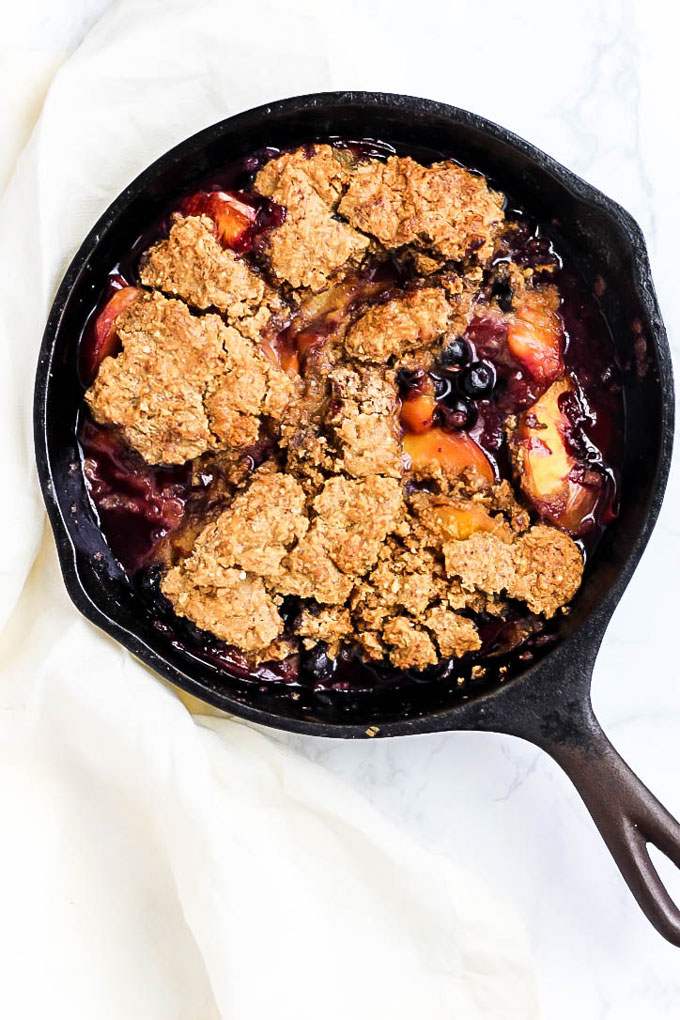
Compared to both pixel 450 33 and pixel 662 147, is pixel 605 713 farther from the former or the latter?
pixel 450 33

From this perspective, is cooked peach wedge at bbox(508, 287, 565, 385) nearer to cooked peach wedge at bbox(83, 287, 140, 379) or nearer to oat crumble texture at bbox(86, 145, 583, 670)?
oat crumble texture at bbox(86, 145, 583, 670)

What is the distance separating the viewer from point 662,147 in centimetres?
242

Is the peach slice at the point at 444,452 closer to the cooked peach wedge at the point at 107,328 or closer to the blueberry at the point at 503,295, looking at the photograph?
the blueberry at the point at 503,295

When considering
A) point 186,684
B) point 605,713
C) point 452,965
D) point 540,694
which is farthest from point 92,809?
point 605,713

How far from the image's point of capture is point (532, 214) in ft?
7.01

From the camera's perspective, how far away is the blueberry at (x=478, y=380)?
2.02m

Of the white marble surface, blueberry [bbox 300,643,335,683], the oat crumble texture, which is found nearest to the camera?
the oat crumble texture

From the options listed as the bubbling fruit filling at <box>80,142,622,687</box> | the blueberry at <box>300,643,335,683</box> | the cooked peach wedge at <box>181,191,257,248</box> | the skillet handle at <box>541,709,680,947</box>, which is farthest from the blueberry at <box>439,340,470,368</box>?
the skillet handle at <box>541,709,680,947</box>

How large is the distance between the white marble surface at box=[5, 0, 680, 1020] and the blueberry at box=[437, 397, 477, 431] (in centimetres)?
70

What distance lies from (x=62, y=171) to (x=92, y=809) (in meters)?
1.53

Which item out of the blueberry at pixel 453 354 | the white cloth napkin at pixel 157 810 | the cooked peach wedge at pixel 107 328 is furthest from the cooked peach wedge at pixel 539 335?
the cooked peach wedge at pixel 107 328

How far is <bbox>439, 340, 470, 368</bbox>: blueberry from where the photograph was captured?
6.61 ft

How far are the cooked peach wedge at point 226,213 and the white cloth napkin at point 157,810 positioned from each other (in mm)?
304

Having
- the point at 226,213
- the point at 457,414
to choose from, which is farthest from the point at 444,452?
the point at 226,213
